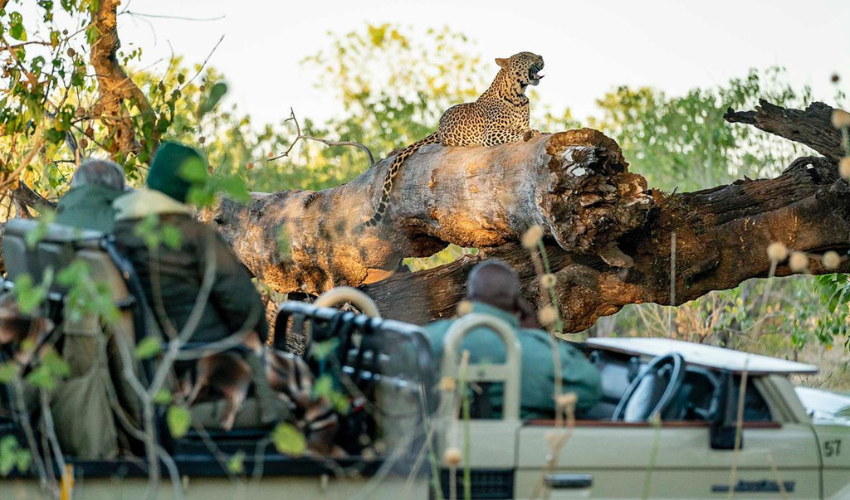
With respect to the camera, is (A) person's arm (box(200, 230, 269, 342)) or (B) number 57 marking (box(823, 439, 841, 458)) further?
(B) number 57 marking (box(823, 439, 841, 458))

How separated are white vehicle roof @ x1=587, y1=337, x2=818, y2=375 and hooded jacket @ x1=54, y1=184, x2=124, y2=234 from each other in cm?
225

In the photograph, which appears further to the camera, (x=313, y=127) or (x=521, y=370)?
(x=313, y=127)

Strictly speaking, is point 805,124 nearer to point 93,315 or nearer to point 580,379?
point 580,379

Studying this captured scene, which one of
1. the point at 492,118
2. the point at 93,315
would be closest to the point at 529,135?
the point at 492,118

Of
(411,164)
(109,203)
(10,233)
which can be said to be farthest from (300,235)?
(10,233)

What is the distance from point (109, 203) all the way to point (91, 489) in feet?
5.44

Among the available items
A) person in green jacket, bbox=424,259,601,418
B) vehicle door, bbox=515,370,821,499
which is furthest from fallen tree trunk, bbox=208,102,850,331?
person in green jacket, bbox=424,259,601,418

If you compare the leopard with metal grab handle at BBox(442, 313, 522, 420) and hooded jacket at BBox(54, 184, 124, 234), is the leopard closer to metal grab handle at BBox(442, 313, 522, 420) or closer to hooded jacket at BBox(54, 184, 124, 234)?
hooded jacket at BBox(54, 184, 124, 234)

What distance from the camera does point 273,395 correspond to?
4.08 m

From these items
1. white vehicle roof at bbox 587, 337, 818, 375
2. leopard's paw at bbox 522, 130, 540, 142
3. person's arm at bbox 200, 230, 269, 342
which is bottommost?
white vehicle roof at bbox 587, 337, 818, 375

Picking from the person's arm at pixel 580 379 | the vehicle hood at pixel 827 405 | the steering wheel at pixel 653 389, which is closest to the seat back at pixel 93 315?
the person's arm at pixel 580 379

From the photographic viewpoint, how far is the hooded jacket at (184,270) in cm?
399

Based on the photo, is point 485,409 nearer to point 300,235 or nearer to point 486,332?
point 486,332

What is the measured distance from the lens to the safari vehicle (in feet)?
12.6
